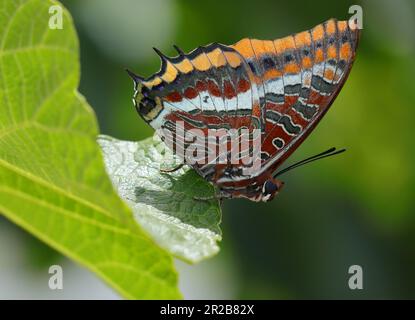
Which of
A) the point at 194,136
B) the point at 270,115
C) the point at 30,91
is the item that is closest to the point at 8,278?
the point at 194,136

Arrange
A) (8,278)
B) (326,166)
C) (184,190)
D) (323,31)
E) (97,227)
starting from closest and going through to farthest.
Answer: (97,227) < (184,190) < (323,31) < (8,278) < (326,166)

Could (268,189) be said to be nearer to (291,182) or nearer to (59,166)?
(291,182)

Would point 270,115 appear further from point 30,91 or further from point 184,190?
point 30,91

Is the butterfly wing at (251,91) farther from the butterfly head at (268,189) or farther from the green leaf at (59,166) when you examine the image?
the green leaf at (59,166)

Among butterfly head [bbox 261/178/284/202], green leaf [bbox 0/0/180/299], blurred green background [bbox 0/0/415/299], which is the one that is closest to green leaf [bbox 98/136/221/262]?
green leaf [bbox 0/0/180/299]

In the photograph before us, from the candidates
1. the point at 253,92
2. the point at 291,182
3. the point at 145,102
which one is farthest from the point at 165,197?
the point at 291,182

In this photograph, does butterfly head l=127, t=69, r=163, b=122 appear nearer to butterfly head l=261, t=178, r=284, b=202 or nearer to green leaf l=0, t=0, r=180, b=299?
butterfly head l=261, t=178, r=284, b=202

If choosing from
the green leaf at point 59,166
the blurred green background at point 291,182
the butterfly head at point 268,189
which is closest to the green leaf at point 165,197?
the green leaf at point 59,166
